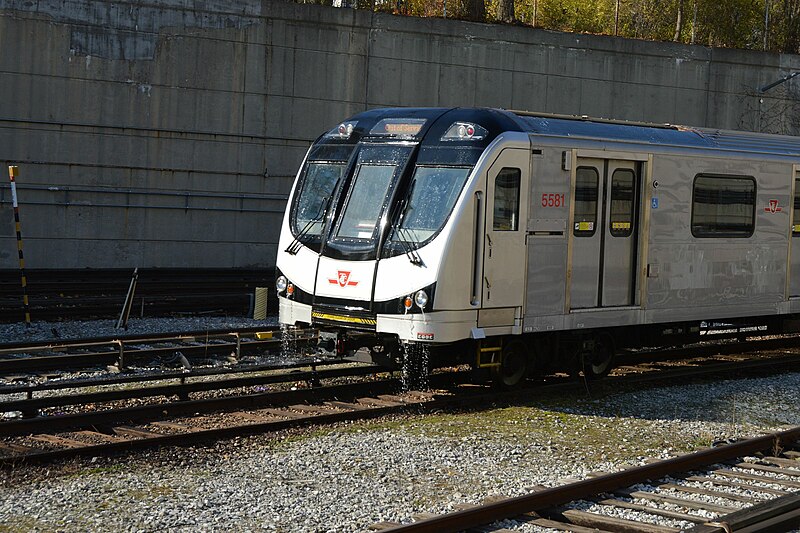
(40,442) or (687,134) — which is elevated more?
(687,134)

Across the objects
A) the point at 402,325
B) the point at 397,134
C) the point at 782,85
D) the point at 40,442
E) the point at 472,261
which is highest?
the point at 782,85

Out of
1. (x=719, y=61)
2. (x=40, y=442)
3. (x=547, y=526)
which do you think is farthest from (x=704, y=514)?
(x=719, y=61)

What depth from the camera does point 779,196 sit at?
15719 millimetres

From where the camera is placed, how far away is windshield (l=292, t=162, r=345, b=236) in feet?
41.0

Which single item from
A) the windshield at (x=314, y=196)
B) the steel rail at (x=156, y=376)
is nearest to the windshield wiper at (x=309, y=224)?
the windshield at (x=314, y=196)

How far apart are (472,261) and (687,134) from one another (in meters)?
4.53

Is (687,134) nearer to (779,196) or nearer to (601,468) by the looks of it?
(779,196)

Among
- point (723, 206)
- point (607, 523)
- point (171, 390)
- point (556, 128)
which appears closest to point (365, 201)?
point (556, 128)

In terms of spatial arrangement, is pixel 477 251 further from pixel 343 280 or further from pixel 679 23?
pixel 679 23

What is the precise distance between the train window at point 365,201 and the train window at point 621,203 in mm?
2973

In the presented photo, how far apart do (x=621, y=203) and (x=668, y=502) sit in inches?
233

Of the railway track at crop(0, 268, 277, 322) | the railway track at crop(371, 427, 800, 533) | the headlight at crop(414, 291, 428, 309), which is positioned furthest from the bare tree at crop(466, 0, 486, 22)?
the railway track at crop(371, 427, 800, 533)

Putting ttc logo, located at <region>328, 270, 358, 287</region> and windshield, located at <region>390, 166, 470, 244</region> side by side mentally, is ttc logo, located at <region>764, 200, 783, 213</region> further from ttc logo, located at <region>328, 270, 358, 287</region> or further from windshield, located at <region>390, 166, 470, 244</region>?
ttc logo, located at <region>328, 270, 358, 287</region>

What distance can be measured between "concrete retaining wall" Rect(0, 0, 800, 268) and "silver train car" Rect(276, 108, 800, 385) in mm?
12125
